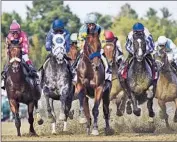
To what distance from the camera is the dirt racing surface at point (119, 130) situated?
19.0 m

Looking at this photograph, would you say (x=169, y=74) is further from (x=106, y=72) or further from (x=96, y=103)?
(x=96, y=103)

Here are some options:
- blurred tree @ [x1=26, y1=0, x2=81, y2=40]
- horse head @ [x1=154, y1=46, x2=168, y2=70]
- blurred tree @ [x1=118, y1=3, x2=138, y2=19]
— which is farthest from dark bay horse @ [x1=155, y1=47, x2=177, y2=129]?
blurred tree @ [x1=118, y1=3, x2=138, y2=19]

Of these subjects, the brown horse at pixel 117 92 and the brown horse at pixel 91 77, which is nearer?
the brown horse at pixel 91 77

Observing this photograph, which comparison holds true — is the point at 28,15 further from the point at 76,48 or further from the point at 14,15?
the point at 76,48

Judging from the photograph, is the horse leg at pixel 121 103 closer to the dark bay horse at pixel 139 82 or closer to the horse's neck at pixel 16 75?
the dark bay horse at pixel 139 82

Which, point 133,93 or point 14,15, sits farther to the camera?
point 14,15

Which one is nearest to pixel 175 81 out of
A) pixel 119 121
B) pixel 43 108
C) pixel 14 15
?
pixel 119 121

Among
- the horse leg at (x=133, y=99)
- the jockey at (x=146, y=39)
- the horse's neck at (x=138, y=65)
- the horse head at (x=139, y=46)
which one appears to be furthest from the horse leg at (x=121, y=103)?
the horse head at (x=139, y=46)

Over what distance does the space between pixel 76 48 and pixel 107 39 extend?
3.44 feet

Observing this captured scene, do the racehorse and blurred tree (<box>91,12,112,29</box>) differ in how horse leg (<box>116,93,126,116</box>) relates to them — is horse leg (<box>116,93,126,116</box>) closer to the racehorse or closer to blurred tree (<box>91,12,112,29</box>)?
the racehorse

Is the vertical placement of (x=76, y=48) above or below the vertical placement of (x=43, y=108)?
above

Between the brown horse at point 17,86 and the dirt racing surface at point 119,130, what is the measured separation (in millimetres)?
657

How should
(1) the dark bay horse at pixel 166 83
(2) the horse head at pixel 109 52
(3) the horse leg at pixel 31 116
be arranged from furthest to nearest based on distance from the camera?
(1) the dark bay horse at pixel 166 83, (2) the horse head at pixel 109 52, (3) the horse leg at pixel 31 116

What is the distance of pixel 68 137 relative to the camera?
1945 cm
